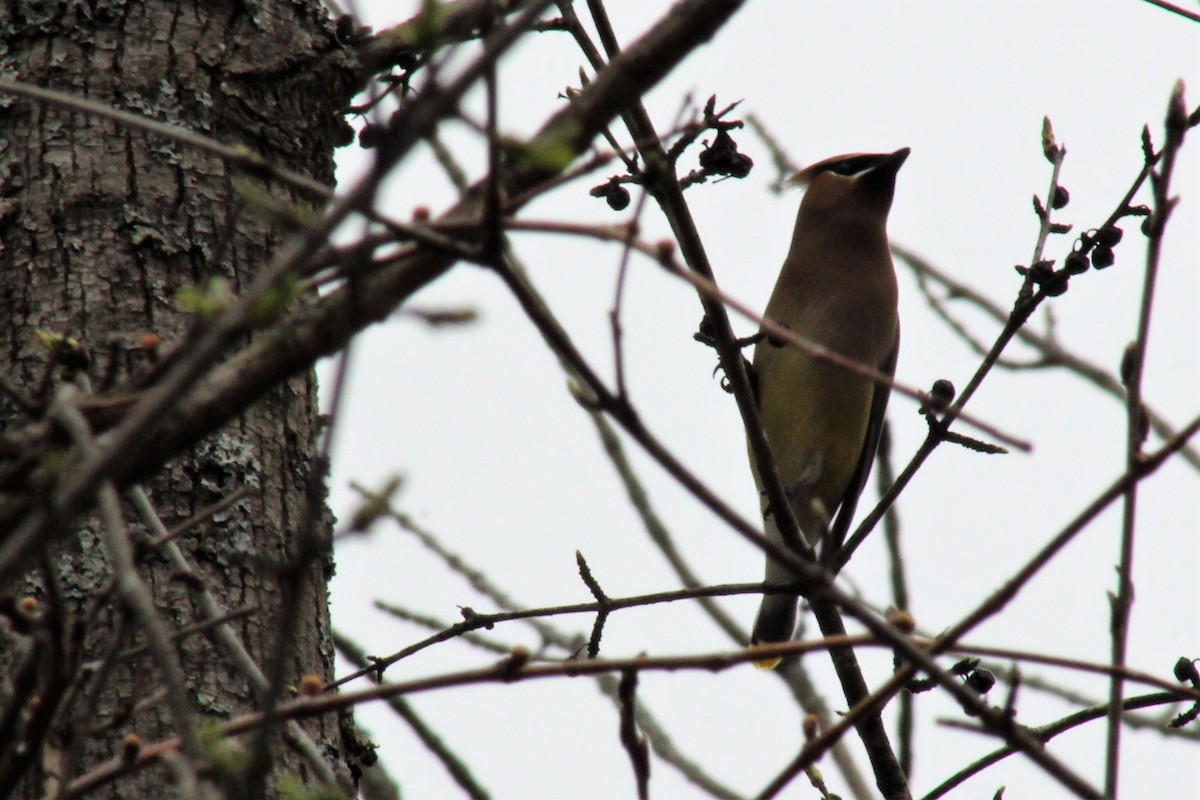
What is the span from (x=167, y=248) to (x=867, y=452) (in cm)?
331

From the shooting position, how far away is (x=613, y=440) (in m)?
5.01

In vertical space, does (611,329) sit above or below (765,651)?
above

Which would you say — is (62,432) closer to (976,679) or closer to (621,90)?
(621,90)

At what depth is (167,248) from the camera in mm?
2539

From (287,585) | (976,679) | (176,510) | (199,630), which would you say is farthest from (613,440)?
(287,585)

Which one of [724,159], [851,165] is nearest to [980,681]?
[724,159]

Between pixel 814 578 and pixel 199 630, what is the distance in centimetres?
58

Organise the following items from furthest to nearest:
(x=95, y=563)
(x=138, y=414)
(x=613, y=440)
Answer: (x=613, y=440) → (x=95, y=563) → (x=138, y=414)

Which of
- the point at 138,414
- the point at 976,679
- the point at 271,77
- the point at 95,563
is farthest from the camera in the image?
the point at 976,679

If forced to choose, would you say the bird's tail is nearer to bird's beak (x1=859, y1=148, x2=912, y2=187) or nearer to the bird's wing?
the bird's wing

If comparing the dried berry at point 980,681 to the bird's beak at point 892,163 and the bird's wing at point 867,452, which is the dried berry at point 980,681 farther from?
the bird's beak at point 892,163

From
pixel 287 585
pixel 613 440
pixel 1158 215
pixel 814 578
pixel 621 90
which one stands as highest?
pixel 613 440

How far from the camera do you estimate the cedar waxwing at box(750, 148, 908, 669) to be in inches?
199

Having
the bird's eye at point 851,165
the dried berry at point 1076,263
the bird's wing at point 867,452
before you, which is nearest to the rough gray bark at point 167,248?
the dried berry at point 1076,263
